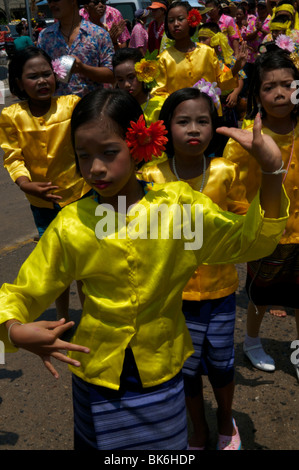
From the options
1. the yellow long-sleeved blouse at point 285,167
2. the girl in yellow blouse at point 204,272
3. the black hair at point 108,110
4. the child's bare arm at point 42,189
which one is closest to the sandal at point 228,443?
the girl in yellow blouse at point 204,272

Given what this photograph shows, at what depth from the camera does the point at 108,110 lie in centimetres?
179

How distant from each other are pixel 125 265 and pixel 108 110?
48 cm

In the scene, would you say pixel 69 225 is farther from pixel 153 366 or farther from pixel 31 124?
pixel 31 124

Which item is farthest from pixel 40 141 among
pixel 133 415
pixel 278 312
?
pixel 133 415

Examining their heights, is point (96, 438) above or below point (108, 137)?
below

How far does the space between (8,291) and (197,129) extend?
1129 millimetres

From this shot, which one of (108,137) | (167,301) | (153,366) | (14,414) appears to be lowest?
(14,414)

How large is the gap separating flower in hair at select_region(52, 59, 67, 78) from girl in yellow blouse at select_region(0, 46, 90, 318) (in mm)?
102

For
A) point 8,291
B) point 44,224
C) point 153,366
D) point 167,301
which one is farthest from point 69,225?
point 44,224

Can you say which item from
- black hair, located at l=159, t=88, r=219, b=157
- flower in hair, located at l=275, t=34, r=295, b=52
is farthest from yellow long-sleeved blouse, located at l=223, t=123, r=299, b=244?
flower in hair, located at l=275, t=34, r=295, b=52

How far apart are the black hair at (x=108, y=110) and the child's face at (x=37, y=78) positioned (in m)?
1.63

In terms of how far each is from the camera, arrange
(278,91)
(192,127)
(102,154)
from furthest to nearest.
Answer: (278,91), (192,127), (102,154)

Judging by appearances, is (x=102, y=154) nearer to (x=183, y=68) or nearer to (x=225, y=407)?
(x=225, y=407)

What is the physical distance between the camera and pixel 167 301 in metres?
1.85
